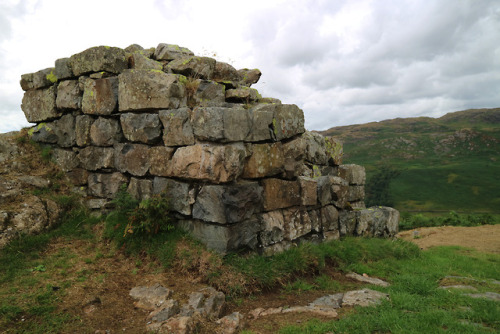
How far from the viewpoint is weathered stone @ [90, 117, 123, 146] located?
25.2 ft

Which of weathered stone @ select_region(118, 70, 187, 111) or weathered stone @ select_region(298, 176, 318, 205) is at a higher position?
weathered stone @ select_region(118, 70, 187, 111)

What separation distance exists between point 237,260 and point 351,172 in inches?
264

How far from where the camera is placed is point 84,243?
693cm

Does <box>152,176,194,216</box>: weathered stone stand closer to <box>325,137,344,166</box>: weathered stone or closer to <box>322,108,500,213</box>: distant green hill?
<box>325,137,344,166</box>: weathered stone

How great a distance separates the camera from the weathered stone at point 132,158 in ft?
23.6

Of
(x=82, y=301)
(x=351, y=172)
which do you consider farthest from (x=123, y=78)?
(x=351, y=172)

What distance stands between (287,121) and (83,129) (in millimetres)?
5343

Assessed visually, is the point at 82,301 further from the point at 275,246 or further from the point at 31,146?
the point at 31,146

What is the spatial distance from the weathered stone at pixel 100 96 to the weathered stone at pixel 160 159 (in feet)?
5.53

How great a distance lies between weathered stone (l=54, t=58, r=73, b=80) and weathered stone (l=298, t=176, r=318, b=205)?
677 centimetres

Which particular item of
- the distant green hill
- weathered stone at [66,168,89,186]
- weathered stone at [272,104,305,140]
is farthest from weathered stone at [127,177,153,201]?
the distant green hill

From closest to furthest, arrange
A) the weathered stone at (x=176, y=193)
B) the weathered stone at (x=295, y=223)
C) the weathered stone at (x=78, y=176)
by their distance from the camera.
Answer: the weathered stone at (x=176, y=193)
the weathered stone at (x=295, y=223)
the weathered stone at (x=78, y=176)

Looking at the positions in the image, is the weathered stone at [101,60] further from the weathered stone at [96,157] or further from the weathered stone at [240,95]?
the weathered stone at [240,95]

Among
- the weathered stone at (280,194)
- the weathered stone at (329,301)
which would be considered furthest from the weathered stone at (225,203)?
the weathered stone at (329,301)
